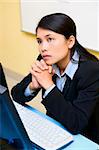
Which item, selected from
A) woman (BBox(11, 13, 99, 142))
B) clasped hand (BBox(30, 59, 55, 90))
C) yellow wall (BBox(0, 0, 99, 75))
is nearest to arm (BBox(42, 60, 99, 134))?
woman (BBox(11, 13, 99, 142))

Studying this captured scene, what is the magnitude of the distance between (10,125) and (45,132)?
0.34 m

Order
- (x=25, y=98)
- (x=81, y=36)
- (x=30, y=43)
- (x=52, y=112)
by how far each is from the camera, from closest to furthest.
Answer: (x=52, y=112), (x=25, y=98), (x=81, y=36), (x=30, y=43)

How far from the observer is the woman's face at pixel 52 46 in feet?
4.65

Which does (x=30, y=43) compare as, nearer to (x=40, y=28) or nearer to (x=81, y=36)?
(x=81, y=36)

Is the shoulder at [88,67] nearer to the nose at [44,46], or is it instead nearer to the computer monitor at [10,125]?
the nose at [44,46]

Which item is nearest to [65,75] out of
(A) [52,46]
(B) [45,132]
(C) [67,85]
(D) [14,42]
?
(C) [67,85]

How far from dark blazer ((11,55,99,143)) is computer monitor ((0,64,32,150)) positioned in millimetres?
340

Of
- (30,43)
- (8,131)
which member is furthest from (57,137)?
(30,43)

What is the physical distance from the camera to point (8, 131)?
0.90 metres

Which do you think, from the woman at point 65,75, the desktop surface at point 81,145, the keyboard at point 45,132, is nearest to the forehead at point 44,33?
the woman at point 65,75

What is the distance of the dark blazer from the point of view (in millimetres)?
1262

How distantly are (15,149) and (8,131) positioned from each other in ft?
0.33

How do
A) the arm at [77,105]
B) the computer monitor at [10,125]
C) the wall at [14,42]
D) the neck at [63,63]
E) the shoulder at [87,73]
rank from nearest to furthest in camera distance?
the computer monitor at [10,125], the arm at [77,105], the shoulder at [87,73], the neck at [63,63], the wall at [14,42]

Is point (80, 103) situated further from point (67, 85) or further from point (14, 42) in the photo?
point (14, 42)
